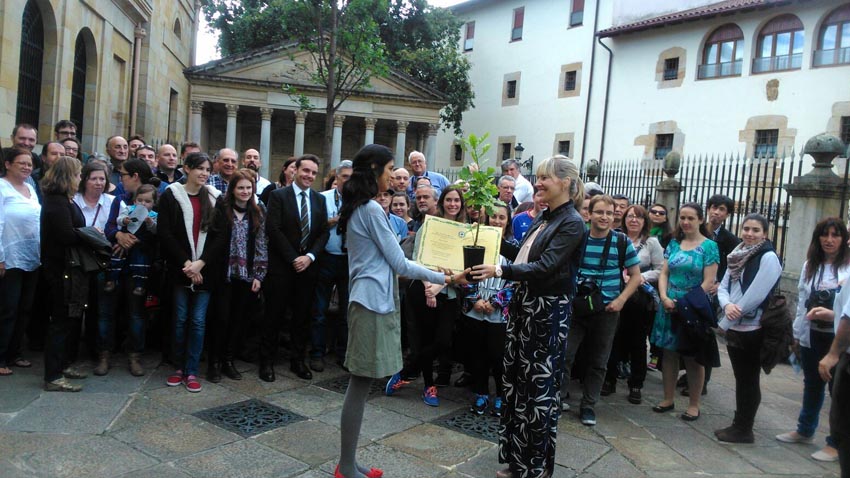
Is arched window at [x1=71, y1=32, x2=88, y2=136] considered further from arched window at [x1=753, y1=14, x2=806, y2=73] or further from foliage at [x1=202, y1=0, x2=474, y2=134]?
arched window at [x1=753, y1=14, x2=806, y2=73]

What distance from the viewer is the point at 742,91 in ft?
82.2

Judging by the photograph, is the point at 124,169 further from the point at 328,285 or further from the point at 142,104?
the point at 142,104

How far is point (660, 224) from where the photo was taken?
22.3 ft

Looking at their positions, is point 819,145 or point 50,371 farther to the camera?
point 819,145

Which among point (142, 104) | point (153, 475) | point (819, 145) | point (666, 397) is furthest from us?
point (142, 104)

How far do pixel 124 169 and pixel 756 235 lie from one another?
6.13 m

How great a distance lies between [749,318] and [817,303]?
0.66 metres

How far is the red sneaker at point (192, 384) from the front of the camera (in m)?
5.19

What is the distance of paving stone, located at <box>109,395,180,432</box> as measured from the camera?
4.34 metres

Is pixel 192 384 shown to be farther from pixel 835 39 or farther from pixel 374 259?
pixel 835 39

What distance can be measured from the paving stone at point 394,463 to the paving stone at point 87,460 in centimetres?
121

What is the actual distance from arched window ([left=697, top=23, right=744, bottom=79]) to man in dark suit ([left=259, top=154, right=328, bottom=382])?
2500 cm

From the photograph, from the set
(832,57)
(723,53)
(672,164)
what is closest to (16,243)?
(672,164)

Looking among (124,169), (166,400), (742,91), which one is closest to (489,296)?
(166,400)
